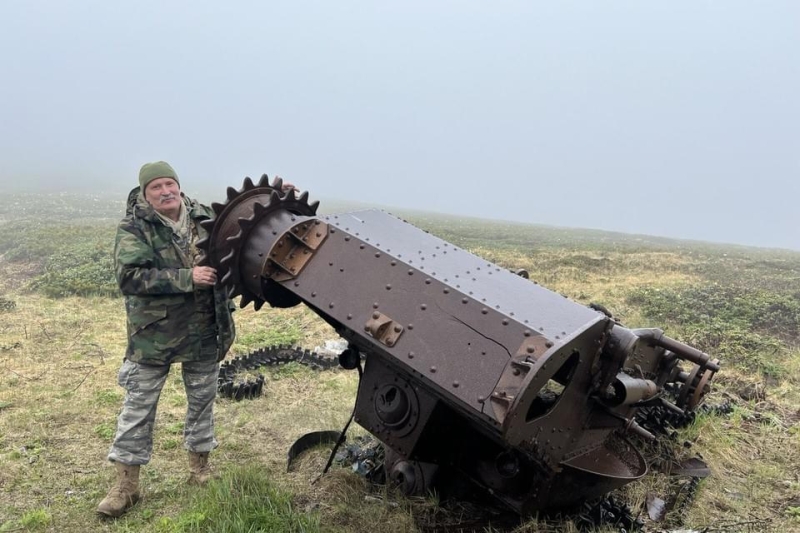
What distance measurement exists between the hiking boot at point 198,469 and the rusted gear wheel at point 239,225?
4.75 feet

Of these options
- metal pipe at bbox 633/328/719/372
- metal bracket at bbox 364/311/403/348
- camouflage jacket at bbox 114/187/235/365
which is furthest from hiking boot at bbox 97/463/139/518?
metal pipe at bbox 633/328/719/372

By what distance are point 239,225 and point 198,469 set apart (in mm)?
2224

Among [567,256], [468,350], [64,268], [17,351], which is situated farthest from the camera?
[567,256]

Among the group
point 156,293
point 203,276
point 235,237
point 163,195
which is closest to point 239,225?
point 235,237

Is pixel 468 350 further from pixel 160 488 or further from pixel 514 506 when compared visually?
pixel 160 488

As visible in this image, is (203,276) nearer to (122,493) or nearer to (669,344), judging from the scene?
(122,493)

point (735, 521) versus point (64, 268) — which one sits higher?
point (735, 521)

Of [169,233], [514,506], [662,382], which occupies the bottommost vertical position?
[514,506]

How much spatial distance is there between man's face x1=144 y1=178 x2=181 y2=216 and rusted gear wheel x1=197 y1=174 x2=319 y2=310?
0.33 meters

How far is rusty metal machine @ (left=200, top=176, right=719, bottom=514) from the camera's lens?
350 centimetres

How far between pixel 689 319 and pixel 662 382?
694cm

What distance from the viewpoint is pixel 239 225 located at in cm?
443

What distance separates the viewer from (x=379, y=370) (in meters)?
4.56

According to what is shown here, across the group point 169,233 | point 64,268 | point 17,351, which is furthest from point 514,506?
point 64,268
